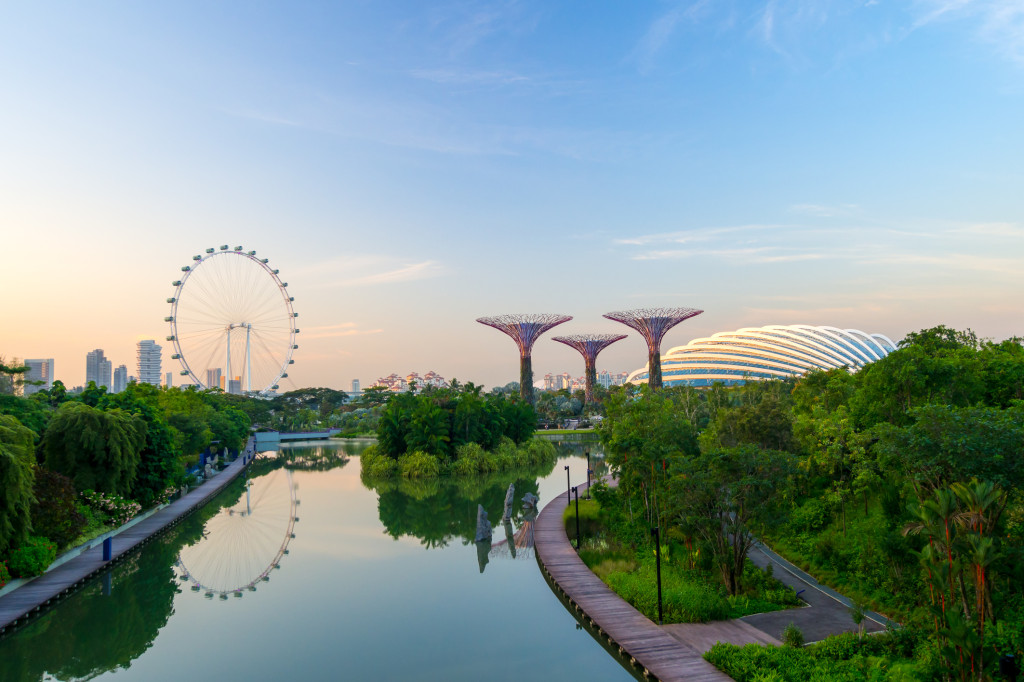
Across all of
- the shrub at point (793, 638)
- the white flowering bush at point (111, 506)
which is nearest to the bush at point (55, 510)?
the white flowering bush at point (111, 506)

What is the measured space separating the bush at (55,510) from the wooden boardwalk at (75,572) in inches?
34.7

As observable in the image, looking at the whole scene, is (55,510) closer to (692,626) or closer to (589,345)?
(692,626)

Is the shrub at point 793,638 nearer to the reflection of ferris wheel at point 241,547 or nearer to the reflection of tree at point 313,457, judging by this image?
the reflection of ferris wheel at point 241,547

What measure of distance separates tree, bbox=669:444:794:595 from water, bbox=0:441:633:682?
13.6ft

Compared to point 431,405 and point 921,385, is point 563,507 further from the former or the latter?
point 431,405

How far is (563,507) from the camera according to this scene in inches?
1151

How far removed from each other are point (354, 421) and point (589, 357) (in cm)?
3646

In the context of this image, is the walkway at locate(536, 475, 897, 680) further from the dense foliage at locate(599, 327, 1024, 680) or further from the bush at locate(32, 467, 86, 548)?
the bush at locate(32, 467, 86, 548)

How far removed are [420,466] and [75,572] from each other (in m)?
23.9

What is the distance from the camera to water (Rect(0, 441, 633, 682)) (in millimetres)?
14102

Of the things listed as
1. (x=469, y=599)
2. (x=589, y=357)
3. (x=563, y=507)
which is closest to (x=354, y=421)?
(x=589, y=357)

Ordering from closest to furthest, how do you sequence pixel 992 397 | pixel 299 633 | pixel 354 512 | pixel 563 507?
pixel 299 633 → pixel 992 397 → pixel 563 507 → pixel 354 512

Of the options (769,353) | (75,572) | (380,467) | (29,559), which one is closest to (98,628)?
(29,559)

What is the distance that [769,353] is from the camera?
100938 millimetres
